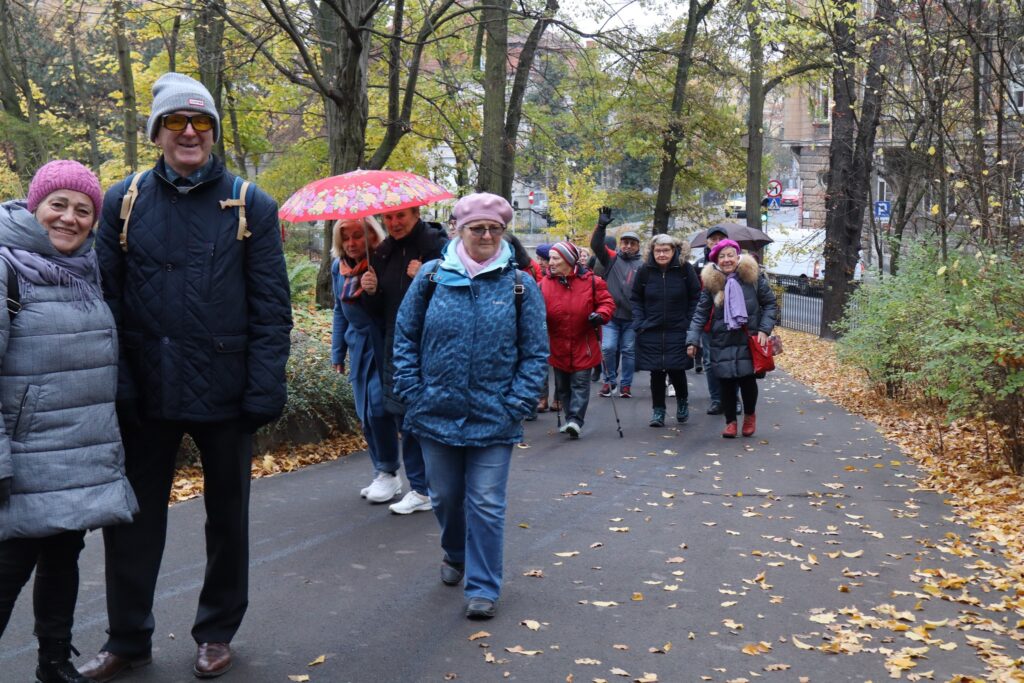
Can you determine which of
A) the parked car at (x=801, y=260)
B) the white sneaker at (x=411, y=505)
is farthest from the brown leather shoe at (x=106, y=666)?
the parked car at (x=801, y=260)

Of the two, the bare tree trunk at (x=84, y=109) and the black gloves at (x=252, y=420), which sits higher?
the bare tree trunk at (x=84, y=109)

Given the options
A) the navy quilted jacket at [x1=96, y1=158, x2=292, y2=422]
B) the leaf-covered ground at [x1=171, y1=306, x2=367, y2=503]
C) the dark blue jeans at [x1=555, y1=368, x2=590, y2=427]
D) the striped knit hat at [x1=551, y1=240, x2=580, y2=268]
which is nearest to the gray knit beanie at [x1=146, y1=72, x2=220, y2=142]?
the navy quilted jacket at [x1=96, y1=158, x2=292, y2=422]

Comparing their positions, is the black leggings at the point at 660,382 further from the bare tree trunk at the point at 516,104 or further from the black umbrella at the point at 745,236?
the bare tree trunk at the point at 516,104

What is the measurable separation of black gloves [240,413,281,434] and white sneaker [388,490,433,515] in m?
3.16

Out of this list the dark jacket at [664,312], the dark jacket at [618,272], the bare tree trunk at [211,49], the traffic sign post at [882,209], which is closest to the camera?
the dark jacket at [664,312]

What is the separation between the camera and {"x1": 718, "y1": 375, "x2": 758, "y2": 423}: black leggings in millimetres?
11494

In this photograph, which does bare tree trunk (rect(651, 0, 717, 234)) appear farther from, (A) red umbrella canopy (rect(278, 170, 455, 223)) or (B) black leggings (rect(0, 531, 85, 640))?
(B) black leggings (rect(0, 531, 85, 640))

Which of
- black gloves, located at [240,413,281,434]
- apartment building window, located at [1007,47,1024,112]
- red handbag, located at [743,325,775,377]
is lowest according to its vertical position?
red handbag, located at [743,325,775,377]

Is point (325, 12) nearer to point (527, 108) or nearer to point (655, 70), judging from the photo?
point (655, 70)

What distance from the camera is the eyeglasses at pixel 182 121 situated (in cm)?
442

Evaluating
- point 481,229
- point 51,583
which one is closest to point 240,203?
point 481,229

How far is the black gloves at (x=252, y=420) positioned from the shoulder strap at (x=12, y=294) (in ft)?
3.14

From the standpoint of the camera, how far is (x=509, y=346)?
5.54 metres

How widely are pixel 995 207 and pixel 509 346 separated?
6.96 m
